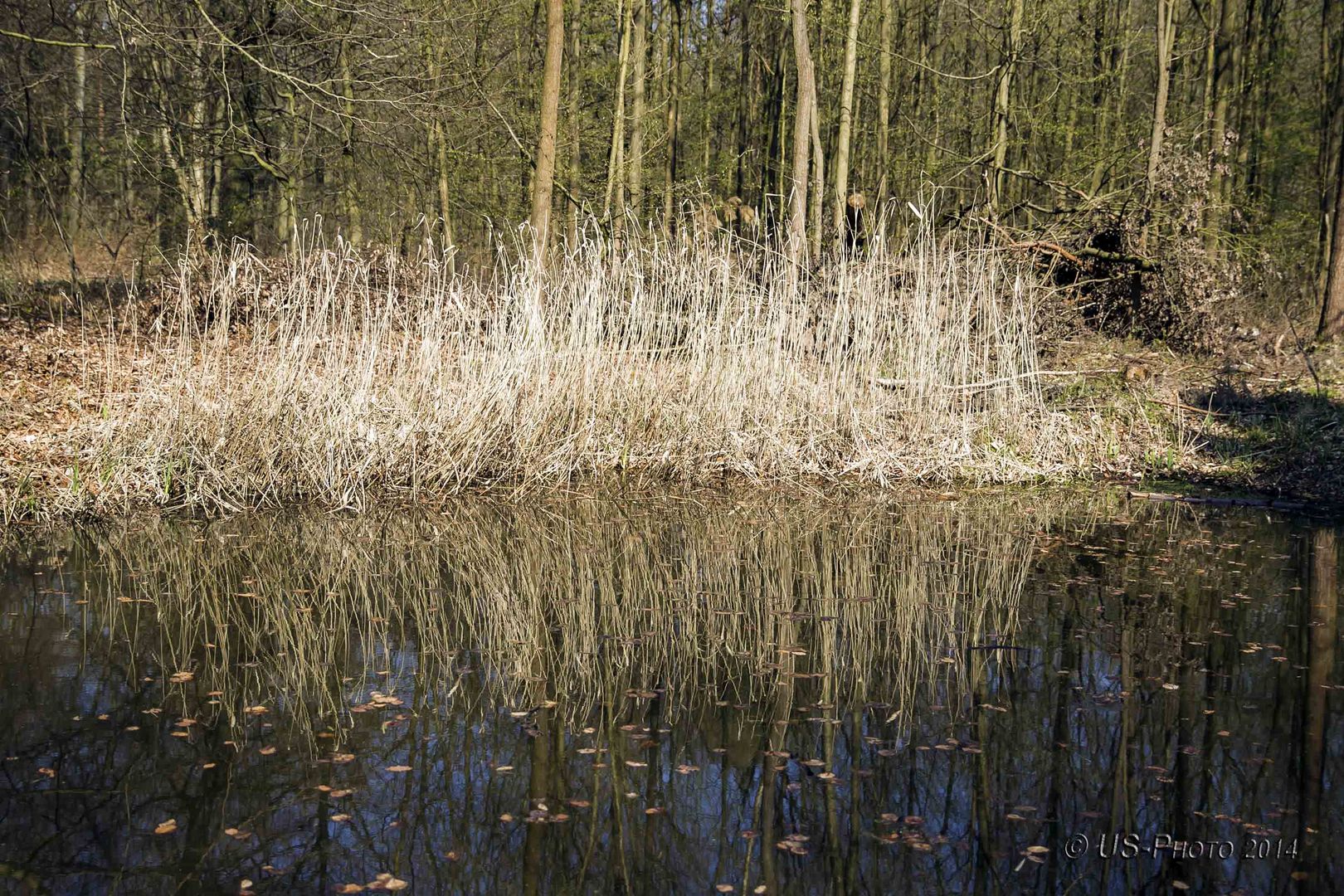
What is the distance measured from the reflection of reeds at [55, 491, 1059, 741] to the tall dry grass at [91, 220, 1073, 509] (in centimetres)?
59

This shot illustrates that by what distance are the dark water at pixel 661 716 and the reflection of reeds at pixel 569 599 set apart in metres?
0.02

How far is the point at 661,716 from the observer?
383 cm

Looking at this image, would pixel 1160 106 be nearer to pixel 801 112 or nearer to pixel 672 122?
pixel 801 112

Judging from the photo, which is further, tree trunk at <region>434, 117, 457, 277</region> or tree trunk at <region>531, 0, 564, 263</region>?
tree trunk at <region>434, 117, 457, 277</region>

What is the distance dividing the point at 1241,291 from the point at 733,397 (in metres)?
5.96

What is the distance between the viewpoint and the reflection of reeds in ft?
13.9

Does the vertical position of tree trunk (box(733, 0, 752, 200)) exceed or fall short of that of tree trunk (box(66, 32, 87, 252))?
it exceeds it

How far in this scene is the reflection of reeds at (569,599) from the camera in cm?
423

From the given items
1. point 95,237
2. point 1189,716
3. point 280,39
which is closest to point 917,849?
point 1189,716

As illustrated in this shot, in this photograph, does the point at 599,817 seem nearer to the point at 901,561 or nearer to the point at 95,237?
the point at 901,561

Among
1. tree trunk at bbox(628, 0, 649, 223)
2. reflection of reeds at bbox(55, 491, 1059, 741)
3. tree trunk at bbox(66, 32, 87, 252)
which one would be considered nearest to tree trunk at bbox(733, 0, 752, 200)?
tree trunk at bbox(628, 0, 649, 223)

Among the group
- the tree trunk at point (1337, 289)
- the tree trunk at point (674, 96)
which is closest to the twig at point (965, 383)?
the tree trunk at point (1337, 289)

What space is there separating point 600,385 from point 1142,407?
4564 mm

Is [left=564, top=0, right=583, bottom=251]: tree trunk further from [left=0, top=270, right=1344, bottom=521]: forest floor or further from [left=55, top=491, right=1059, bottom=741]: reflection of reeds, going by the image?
[left=55, top=491, right=1059, bottom=741]: reflection of reeds
